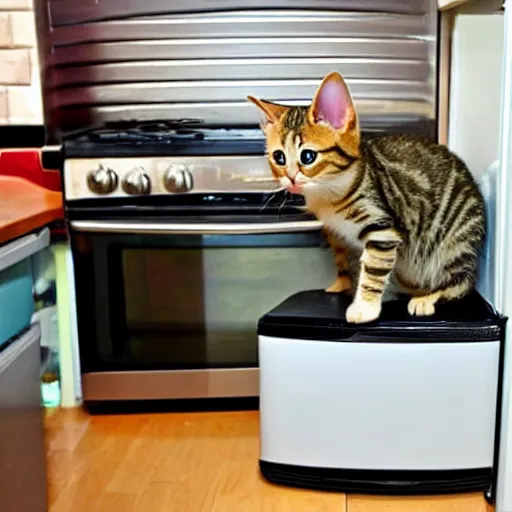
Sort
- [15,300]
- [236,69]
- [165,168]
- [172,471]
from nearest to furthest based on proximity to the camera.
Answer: [15,300], [172,471], [165,168], [236,69]

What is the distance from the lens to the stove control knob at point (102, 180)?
172cm

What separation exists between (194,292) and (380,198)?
23.5 inches

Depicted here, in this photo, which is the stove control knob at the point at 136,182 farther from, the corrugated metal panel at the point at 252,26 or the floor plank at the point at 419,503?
the floor plank at the point at 419,503

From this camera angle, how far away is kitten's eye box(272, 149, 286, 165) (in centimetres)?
135

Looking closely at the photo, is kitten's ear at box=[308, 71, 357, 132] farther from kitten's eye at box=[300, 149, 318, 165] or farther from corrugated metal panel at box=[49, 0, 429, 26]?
corrugated metal panel at box=[49, 0, 429, 26]

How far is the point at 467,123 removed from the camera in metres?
1.74

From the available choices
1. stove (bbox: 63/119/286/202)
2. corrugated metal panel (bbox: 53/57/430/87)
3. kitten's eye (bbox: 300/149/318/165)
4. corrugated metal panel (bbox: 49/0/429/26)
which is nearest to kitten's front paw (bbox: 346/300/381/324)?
kitten's eye (bbox: 300/149/318/165)

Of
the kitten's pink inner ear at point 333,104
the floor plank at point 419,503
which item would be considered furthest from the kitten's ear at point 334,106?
the floor plank at point 419,503

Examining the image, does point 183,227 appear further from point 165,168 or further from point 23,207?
point 23,207

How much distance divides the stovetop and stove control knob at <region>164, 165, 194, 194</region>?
0.04 metres

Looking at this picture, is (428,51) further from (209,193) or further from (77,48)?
(77,48)

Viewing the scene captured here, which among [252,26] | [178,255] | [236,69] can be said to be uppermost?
[252,26]

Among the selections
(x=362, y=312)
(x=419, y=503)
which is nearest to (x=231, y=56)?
(x=362, y=312)

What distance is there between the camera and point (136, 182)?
1.72 metres
